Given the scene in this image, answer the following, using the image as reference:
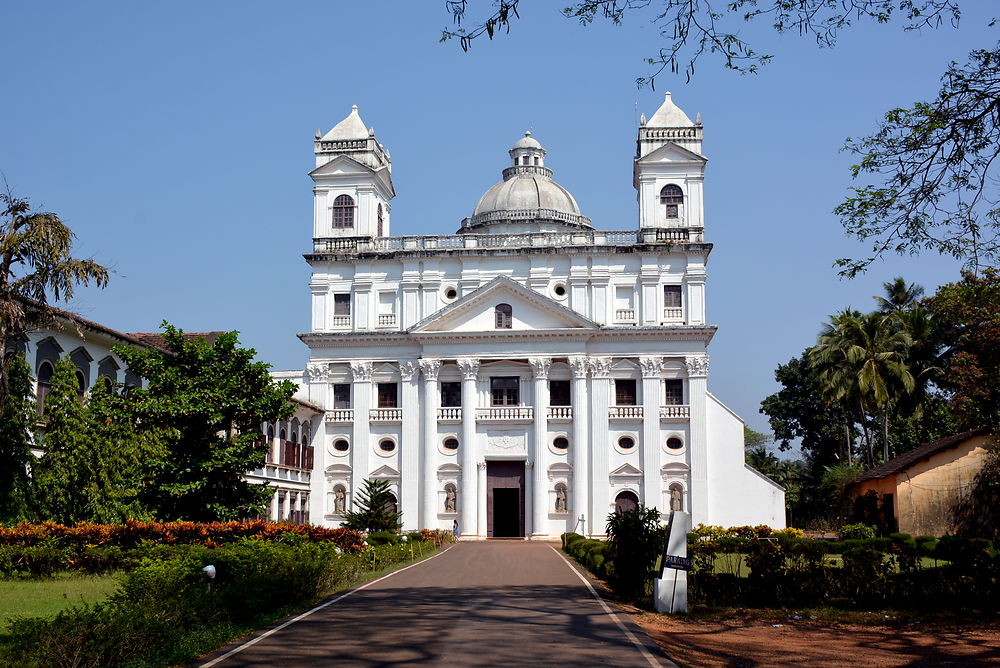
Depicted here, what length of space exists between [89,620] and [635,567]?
1097 cm

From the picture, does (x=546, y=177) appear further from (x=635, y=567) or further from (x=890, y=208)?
(x=890, y=208)

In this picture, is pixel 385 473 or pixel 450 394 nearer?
pixel 385 473

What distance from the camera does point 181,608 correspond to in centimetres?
1367

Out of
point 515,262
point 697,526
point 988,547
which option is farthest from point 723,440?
point 988,547

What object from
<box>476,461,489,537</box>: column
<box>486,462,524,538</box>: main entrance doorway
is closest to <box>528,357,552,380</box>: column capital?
<box>486,462,524,538</box>: main entrance doorway

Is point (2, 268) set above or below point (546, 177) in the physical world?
below

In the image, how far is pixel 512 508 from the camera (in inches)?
2073

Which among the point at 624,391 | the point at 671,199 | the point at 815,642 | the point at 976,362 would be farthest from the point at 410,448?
the point at 815,642

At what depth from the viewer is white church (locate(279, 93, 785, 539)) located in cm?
5062

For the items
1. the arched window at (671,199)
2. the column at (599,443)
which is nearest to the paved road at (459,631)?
the column at (599,443)

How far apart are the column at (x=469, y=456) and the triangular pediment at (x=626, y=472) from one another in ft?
22.4

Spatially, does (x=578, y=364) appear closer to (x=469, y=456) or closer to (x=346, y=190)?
(x=469, y=456)

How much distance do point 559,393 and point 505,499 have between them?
6.06m

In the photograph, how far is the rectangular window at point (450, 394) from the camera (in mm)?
52688
